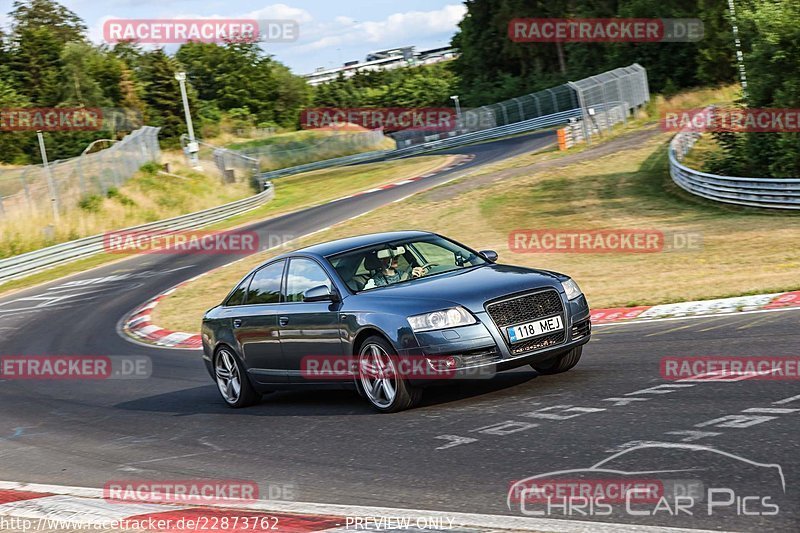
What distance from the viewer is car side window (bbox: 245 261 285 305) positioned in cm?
1031

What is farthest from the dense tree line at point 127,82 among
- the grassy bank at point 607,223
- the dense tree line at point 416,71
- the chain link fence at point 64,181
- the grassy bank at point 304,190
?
the grassy bank at point 607,223

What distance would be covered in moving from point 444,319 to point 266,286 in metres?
2.68

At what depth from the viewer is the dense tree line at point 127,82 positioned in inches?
3167

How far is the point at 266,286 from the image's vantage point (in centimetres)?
1048

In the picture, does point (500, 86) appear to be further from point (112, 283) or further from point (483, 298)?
point (483, 298)

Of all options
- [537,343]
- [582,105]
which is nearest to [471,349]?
[537,343]

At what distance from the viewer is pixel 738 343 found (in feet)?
32.1

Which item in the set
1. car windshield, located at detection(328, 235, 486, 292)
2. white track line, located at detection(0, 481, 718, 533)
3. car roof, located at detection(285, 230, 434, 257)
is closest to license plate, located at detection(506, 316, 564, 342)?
car windshield, located at detection(328, 235, 486, 292)

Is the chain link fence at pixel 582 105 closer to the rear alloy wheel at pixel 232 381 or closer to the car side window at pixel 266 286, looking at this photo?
the rear alloy wheel at pixel 232 381

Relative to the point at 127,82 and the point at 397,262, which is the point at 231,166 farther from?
the point at 397,262

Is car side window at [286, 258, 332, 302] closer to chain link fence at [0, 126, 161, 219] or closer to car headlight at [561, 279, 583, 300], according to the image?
car headlight at [561, 279, 583, 300]

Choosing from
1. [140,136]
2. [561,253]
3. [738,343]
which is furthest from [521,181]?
[738,343]

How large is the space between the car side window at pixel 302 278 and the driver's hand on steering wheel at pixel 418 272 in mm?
777

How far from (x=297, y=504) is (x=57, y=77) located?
3455 inches
